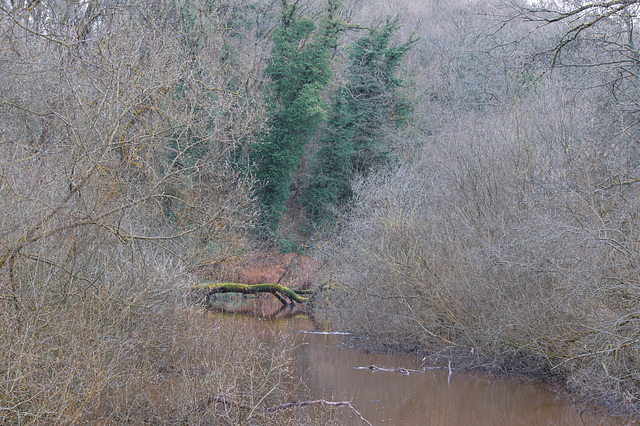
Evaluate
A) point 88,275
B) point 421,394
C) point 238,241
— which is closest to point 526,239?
point 421,394

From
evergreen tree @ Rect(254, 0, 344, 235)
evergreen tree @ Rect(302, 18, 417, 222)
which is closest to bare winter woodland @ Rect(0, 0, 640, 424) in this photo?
evergreen tree @ Rect(254, 0, 344, 235)

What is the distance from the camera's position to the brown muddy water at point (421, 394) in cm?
997

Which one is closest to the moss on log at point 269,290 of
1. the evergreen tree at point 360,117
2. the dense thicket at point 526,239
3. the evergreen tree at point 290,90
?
the dense thicket at point 526,239

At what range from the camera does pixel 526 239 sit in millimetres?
11211

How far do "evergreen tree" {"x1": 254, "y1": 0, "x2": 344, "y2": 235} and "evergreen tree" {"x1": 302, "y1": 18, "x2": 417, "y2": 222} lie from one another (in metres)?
1.61

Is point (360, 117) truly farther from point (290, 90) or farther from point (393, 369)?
point (393, 369)

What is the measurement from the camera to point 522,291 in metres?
12.0

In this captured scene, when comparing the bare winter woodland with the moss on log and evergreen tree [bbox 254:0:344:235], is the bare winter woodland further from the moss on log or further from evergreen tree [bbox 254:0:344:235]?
evergreen tree [bbox 254:0:344:235]

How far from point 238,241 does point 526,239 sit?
5.89 metres

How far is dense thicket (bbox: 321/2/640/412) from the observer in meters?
9.74

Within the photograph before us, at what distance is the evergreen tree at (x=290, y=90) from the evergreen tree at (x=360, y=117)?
161 cm

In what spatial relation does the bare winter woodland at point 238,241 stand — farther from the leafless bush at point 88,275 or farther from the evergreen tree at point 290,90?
the evergreen tree at point 290,90

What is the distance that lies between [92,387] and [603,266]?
25.3 feet

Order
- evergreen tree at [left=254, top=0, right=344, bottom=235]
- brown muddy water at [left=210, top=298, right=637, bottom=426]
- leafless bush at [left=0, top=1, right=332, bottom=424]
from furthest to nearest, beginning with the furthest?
evergreen tree at [left=254, top=0, right=344, bottom=235] → brown muddy water at [left=210, top=298, right=637, bottom=426] → leafless bush at [left=0, top=1, right=332, bottom=424]
